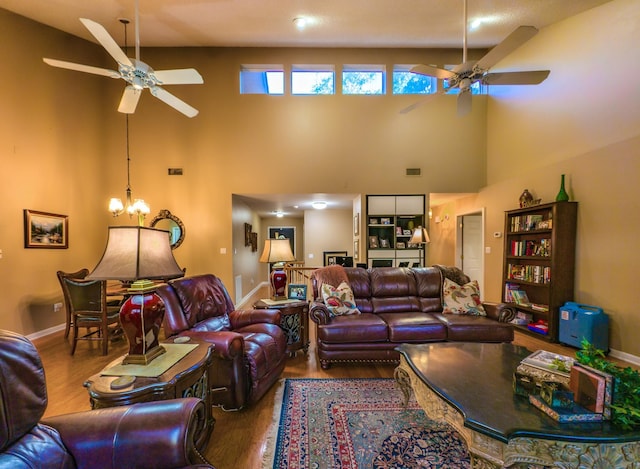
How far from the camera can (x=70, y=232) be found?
458 centimetres

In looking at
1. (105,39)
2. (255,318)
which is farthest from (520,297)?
(105,39)

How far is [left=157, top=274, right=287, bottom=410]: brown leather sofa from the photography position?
210 cm

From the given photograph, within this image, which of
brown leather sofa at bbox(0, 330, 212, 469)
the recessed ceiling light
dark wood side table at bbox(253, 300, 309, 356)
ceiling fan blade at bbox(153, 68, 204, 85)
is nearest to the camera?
brown leather sofa at bbox(0, 330, 212, 469)

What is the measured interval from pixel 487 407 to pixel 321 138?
503 cm

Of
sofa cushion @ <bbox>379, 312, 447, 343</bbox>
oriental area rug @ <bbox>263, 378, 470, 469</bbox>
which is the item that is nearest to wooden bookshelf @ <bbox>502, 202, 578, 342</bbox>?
sofa cushion @ <bbox>379, 312, 447, 343</bbox>

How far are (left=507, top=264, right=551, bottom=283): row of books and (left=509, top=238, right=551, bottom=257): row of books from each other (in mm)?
200

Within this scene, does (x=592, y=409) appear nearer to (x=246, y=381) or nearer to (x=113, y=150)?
(x=246, y=381)

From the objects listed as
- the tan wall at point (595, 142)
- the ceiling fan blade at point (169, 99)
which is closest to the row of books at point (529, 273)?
the tan wall at point (595, 142)

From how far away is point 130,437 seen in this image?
1024mm

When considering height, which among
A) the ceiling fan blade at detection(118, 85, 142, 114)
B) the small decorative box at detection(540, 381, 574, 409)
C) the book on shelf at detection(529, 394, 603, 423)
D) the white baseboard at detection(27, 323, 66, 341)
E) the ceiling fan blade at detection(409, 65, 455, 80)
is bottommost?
the white baseboard at detection(27, 323, 66, 341)

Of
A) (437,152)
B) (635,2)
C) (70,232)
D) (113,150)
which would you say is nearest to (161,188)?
(113,150)

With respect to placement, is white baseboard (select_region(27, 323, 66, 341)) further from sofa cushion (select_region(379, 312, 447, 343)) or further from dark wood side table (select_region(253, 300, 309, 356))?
sofa cushion (select_region(379, 312, 447, 343))

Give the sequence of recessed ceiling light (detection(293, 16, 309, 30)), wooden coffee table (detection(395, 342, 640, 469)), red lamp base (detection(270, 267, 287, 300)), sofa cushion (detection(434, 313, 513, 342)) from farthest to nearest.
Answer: recessed ceiling light (detection(293, 16, 309, 30)) → red lamp base (detection(270, 267, 287, 300)) → sofa cushion (detection(434, 313, 513, 342)) → wooden coffee table (detection(395, 342, 640, 469))

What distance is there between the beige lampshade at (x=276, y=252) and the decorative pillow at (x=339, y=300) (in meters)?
0.58
